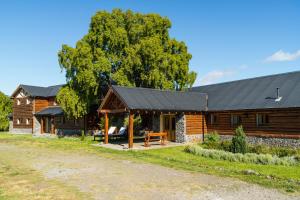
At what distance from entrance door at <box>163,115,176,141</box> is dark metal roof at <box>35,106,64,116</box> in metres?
16.9

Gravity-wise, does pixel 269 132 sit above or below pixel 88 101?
below

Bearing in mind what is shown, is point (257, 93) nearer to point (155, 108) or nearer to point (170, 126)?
point (170, 126)

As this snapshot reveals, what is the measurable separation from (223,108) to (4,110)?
141ft

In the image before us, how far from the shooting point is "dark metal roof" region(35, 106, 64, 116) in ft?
137

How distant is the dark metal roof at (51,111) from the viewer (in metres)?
41.6

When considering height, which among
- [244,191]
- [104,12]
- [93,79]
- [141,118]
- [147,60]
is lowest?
[244,191]

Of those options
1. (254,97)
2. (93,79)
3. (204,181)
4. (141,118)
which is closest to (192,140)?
(254,97)

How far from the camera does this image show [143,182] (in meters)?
11.9

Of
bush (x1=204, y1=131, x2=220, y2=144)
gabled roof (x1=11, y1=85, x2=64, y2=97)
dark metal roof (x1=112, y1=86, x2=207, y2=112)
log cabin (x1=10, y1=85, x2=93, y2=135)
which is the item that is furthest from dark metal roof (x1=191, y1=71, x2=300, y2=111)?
gabled roof (x1=11, y1=85, x2=64, y2=97)

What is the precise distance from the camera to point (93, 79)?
3331 cm

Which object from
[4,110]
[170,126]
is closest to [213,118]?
[170,126]

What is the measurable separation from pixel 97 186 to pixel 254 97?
731 inches

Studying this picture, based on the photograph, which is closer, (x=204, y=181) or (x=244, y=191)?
(x=244, y=191)

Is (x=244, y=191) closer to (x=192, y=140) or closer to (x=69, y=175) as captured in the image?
(x=69, y=175)
